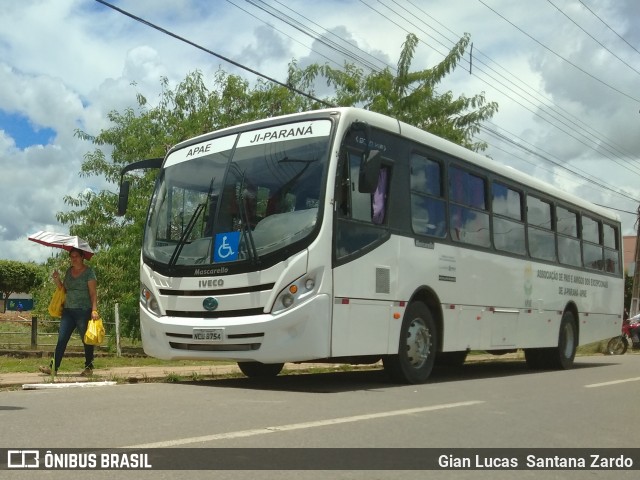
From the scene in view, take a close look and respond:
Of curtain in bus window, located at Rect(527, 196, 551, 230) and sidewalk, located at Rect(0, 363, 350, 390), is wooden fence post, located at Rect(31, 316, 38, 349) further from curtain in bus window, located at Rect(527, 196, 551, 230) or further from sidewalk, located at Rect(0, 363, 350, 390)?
curtain in bus window, located at Rect(527, 196, 551, 230)

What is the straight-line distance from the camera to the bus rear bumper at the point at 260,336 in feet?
28.8

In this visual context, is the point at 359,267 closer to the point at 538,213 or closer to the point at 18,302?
the point at 538,213

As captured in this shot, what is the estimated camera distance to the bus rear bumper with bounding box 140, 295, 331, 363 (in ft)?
28.8

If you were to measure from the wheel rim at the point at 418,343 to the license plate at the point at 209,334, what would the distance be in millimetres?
2558

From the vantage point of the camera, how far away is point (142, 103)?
23.0 meters

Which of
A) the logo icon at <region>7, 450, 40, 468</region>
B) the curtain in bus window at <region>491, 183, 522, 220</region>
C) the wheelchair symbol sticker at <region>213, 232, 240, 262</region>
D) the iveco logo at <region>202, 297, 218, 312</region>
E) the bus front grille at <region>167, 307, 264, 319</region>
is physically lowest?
the logo icon at <region>7, 450, 40, 468</region>

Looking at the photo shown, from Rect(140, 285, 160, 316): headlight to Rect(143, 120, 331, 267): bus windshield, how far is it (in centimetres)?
43

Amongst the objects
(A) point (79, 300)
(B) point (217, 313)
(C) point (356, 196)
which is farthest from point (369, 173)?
(A) point (79, 300)

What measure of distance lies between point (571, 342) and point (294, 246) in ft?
29.4

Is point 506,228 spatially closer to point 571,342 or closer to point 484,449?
point 571,342

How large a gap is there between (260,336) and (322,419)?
81.2 inches

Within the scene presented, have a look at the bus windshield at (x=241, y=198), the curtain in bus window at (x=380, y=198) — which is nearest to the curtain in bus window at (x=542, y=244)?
the curtain in bus window at (x=380, y=198)

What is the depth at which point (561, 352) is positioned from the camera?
15336mm

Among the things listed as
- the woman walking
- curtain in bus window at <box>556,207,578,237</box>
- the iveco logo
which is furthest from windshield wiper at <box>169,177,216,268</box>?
curtain in bus window at <box>556,207,578,237</box>
